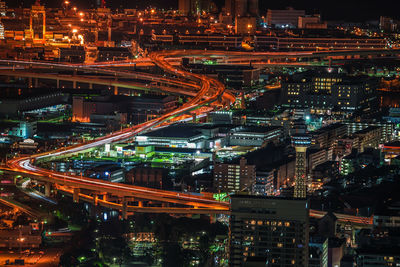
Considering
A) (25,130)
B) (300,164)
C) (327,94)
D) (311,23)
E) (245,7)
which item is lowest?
(25,130)

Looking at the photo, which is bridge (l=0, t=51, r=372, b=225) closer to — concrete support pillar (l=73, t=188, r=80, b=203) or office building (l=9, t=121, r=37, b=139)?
concrete support pillar (l=73, t=188, r=80, b=203)

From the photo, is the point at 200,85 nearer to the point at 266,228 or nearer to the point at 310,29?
the point at 310,29

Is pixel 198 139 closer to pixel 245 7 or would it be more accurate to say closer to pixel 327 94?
pixel 327 94

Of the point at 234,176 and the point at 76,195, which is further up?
the point at 234,176

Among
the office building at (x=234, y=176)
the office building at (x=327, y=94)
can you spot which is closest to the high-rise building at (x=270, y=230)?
the office building at (x=234, y=176)

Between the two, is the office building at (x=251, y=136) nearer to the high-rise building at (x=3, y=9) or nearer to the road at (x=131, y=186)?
the road at (x=131, y=186)

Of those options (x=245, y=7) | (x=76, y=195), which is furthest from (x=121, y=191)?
(x=245, y=7)

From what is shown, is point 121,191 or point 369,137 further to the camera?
point 369,137
